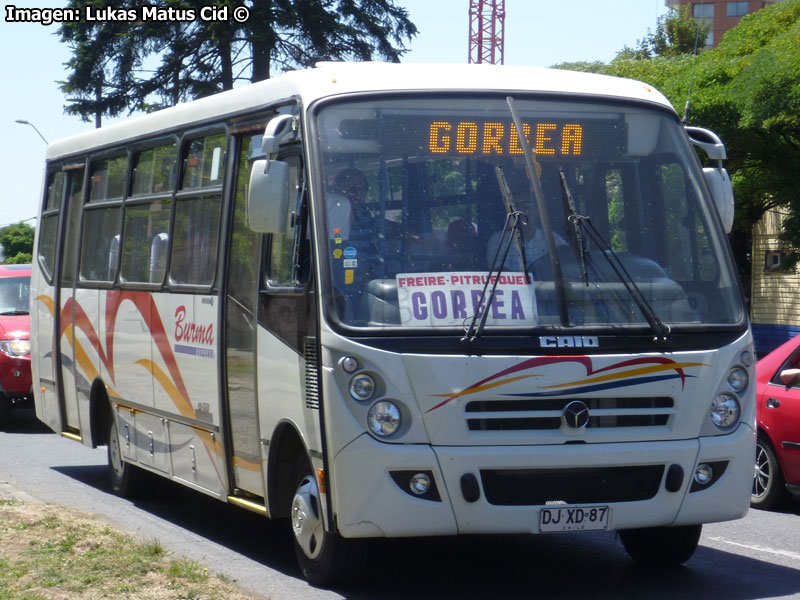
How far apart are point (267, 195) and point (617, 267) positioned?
1.95m

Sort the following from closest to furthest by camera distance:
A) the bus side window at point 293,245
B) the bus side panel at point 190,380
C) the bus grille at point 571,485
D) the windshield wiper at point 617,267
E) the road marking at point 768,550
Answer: the bus grille at point 571,485, the windshield wiper at point 617,267, the bus side window at point 293,245, the road marking at point 768,550, the bus side panel at point 190,380

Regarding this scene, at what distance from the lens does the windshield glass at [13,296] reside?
677 inches

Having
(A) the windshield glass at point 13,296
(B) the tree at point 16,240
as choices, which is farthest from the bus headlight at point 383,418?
(B) the tree at point 16,240

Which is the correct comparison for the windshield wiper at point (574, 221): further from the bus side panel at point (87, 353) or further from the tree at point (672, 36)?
the tree at point (672, 36)

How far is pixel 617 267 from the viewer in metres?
7.13

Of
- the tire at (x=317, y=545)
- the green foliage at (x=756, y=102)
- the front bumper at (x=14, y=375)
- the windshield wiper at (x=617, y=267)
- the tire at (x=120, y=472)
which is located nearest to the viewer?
the windshield wiper at (x=617, y=267)

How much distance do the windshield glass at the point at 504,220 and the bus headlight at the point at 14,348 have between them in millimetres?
10092

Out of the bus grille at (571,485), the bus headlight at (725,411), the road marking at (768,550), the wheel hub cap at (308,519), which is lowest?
the road marking at (768,550)

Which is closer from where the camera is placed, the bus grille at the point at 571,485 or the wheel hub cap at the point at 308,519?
the bus grille at the point at 571,485

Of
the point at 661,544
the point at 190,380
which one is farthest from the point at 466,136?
the point at 190,380

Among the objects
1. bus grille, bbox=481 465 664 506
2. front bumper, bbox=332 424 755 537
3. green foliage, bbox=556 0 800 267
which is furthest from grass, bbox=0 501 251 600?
green foliage, bbox=556 0 800 267

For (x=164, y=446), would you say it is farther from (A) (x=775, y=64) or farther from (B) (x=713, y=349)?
(A) (x=775, y=64)

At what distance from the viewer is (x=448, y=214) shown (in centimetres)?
706

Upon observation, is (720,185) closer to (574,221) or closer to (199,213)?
(574,221)
